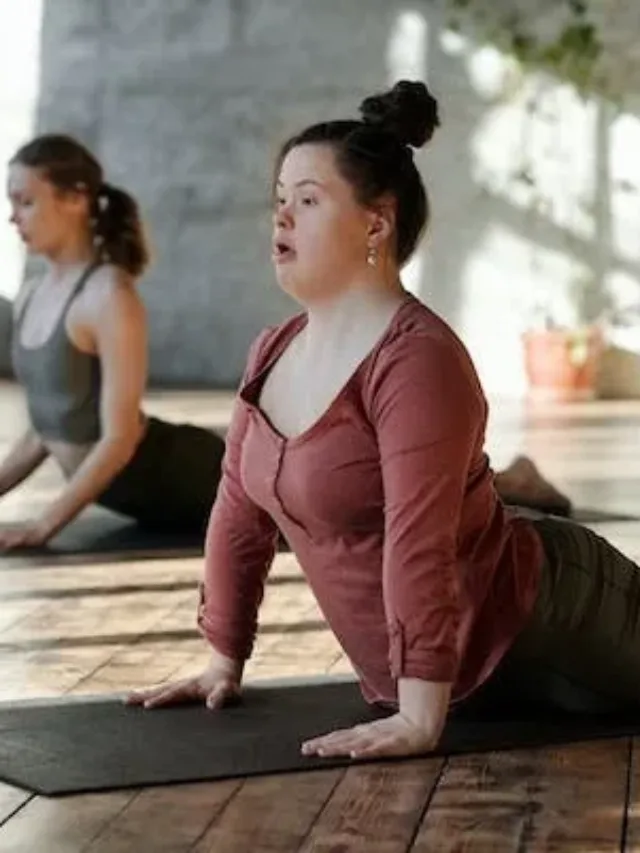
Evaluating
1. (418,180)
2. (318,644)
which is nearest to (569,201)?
(318,644)

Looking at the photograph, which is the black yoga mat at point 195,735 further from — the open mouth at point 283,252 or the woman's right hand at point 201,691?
the open mouth at point 283,252

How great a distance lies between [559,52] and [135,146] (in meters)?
2.23

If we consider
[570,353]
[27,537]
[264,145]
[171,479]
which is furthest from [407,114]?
[264,145]

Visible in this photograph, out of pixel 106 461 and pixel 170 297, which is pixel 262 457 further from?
pixel 170 297

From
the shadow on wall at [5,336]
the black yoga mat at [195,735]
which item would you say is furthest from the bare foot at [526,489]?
the shadow on wall at [5,336]

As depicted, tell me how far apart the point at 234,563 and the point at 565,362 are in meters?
7.30

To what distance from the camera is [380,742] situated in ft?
6.97

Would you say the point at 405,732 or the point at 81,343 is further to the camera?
the point at 81,343

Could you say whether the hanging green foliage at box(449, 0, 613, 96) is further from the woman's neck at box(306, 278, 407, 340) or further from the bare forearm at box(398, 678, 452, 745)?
the bare forearm at box(398, 678, 452, 745)

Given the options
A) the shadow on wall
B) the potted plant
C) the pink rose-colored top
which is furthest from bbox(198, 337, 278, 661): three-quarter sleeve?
the shadow on wall

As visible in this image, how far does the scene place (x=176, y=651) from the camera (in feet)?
A: 9.64

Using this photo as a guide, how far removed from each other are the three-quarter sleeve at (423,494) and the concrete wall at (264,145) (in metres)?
7.79

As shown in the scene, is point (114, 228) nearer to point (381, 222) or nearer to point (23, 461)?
point (23, 461)

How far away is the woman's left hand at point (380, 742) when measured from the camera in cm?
212
